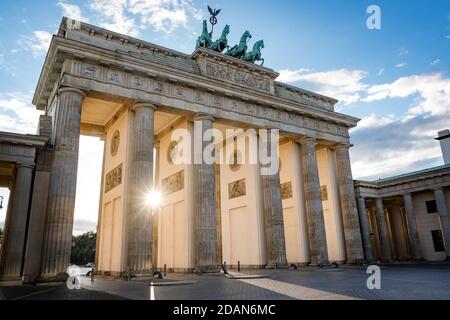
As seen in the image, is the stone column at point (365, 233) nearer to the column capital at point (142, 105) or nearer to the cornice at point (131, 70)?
the cornice at point (131, 70)

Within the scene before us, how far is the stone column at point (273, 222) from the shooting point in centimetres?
2417

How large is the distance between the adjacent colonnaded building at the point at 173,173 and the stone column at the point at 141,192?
0.07m

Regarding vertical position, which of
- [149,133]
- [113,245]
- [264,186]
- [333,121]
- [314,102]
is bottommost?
[113,245]

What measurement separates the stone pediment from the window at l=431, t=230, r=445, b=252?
2446 cm

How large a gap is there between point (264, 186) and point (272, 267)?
232 inches

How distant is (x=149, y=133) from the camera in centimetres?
2056

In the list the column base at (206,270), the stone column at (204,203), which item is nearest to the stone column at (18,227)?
the column base at (206,270)

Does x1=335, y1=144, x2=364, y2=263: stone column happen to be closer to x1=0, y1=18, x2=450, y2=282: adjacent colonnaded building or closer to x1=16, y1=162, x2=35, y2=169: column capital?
x1=0, y1=18, x2=450, y2=282: adjacent colonnaded building

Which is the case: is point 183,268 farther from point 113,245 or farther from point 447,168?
point 447,168

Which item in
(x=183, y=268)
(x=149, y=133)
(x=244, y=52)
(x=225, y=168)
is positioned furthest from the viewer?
(x=225, y=168)

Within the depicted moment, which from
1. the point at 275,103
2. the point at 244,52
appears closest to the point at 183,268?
the point at 275,103

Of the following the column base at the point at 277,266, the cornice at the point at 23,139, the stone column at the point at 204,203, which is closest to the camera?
the cornice at the point at 23,139

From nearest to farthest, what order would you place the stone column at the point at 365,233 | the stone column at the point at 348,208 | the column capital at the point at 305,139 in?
the stone column at the point at 348,208 < the column capital at the point at 305,139 < the stone column at the point at 365,233

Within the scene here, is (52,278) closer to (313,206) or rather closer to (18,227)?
(18,227)
